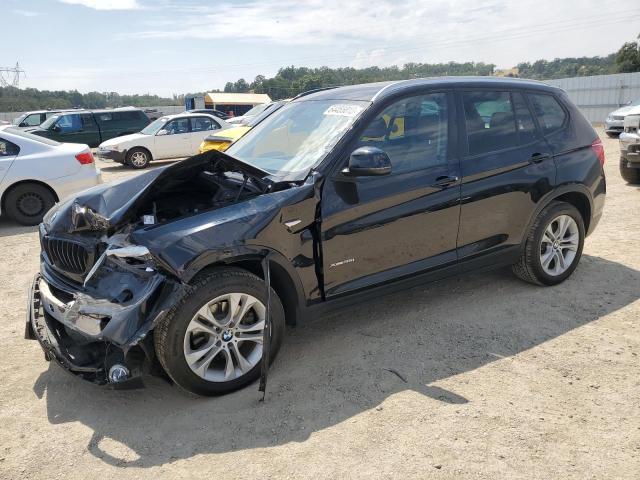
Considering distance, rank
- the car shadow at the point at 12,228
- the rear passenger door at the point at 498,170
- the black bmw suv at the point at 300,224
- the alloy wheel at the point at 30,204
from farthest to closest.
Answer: the alloy wheel at the point at 30,204
the car shadow at the point at 12,228
the rear passenger door at the point at 498,170
the black bmw suv at the point at 300,224

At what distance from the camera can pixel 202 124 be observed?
16.8m

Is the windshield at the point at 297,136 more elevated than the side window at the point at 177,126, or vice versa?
the side window at the point at 177,126

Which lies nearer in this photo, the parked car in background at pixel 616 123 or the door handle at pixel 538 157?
the door handle at pixel 538 157

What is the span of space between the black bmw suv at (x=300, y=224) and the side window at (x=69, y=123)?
1682 centimetres

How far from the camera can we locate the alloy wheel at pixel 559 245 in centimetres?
480

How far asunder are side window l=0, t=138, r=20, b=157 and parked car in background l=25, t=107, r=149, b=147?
1131 centimetres

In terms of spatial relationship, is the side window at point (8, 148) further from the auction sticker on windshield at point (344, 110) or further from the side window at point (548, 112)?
the side window at point (548, 112)

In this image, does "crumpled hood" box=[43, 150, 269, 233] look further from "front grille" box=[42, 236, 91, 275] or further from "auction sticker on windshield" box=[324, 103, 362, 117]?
"auction sticker on windshield" box=[324, 103, 362, 117]

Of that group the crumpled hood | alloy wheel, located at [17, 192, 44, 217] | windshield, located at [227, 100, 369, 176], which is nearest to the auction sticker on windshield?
windshield, located at [227, 100, 369, 176]

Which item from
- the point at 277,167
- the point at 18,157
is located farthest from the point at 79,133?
the point at 277,167

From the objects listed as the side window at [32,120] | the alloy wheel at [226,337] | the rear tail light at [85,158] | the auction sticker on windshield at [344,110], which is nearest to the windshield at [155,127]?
the rear tail light at [85,158]

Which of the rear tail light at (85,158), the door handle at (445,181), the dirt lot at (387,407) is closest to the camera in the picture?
the dirt lot at (387,407)

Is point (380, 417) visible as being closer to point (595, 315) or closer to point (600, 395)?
point (600, 395)

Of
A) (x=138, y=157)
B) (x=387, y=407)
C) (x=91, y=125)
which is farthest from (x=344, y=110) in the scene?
(x=91, y=125)
